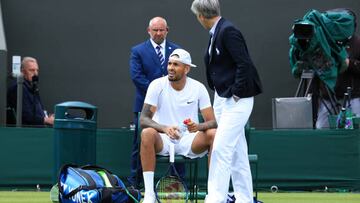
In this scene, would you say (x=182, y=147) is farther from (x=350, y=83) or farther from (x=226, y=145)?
(x=350, y=83)

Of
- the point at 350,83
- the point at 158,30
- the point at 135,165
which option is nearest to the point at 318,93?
the point at 350,83

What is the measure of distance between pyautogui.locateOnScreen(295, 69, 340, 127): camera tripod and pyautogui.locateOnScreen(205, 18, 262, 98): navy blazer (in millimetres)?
5224

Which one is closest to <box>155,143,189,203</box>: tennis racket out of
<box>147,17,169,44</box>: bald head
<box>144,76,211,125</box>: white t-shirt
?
<box>144,76,211,125</box>: white t-shirt

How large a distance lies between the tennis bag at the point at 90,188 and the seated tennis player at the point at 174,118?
0.40 meters

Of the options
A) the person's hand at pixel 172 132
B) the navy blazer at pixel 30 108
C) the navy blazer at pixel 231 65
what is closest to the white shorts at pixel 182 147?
the person's hand at pixel 172 132

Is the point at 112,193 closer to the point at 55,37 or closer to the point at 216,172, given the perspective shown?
the point at 216,172

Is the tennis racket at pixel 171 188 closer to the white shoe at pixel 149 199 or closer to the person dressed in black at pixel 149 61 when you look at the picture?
the white shoe at pixel 149 199

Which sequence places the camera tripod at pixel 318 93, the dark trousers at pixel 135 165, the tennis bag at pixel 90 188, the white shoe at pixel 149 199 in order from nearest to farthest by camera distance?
the tennis bag at pixel 90 188 < the white shoe at pixel 149 199 < the dark trousers at pixel 135 165 < the camera tripod at pixel 318 93

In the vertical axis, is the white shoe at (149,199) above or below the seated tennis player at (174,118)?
below

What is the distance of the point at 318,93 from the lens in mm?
13375

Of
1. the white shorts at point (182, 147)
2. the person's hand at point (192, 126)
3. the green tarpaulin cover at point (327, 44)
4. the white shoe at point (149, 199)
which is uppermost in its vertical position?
the green tarpaulin cover at point (327, 44)

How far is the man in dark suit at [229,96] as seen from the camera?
7949 millimetres

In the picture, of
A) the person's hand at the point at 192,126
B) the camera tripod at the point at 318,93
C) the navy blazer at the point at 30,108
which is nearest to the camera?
the person's hand at the point at 192,126

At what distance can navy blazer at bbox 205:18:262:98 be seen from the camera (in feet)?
26.0
